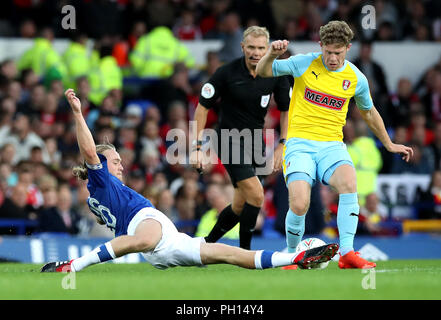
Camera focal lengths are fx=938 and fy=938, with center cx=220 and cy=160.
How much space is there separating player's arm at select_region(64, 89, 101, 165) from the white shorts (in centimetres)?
62

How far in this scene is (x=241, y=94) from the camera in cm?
995

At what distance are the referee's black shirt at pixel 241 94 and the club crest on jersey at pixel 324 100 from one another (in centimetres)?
142

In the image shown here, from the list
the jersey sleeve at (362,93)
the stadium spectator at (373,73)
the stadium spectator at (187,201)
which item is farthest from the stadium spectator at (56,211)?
the stadium spectator at (373,73)

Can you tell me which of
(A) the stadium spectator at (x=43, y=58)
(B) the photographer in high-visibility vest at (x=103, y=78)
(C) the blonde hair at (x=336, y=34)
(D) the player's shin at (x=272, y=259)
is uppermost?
(A) the stadium spectator at (x=43, y=58)

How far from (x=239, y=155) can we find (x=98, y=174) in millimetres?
2457

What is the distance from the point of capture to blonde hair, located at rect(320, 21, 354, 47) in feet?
26.8

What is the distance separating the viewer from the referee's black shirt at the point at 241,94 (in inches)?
391

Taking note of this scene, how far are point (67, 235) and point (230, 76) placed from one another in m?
4.37

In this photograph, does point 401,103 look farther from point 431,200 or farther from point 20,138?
point 20,138

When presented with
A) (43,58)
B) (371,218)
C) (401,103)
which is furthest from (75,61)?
(401,103)

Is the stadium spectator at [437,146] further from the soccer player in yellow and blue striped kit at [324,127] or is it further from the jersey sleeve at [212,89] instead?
the soccer player in yellow and blue striped kit at [324,127]

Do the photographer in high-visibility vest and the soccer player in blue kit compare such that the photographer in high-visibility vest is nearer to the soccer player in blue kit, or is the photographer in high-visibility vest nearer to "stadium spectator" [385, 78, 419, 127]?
"stadium spectator" [385, 78, 419, 127]

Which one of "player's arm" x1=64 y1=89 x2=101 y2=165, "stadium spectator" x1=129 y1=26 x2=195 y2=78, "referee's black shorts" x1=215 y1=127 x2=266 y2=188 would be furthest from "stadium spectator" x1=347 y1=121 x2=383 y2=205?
"player's arm" x1=64 y1=89 x2=101 y2=165

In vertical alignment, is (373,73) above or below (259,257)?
above
